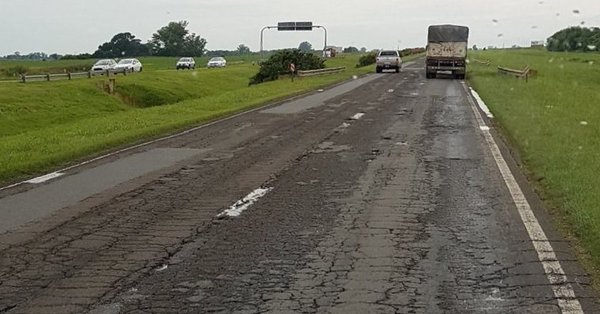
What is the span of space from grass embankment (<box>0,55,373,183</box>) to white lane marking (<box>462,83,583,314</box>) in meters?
7.58

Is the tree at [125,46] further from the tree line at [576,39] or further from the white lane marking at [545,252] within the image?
the white lane marking at [545,252]

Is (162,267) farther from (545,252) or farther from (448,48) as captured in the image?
(448,48)

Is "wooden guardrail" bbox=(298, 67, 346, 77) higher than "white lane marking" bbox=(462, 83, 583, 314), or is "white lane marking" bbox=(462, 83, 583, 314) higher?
"white lane marking" bbox=(462, 83, 583, 314)

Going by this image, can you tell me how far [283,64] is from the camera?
53188 millimetres

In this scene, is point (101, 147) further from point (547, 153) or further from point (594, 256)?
point (594, 256)

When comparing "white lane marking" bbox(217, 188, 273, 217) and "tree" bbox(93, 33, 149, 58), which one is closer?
"white lane marking" bbox(217, 188, 273, 217)

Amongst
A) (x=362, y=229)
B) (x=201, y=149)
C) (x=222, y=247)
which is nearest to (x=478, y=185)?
(x=362, y=229)

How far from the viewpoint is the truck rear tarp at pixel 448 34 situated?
45.9 metres

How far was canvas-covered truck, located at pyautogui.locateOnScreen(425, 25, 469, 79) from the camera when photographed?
4581cm

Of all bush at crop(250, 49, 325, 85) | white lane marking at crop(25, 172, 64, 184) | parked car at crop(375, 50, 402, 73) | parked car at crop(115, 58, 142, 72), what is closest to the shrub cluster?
parked car at crop(115, 58, 142, 72)

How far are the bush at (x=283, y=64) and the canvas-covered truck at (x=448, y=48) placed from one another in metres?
10.6

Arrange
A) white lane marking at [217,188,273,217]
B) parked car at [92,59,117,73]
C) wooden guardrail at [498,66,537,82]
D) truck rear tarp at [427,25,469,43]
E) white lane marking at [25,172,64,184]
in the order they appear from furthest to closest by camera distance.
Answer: parked car at [92,59,117,73], truck rear tarp at [427,25,469,43], wooden guardrail at [498,66,537,82], white lane marking at [25,172,64,184], white lane marking at [217,188,273,217]

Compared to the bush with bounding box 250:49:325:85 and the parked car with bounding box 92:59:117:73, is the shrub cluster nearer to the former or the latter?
the parked car with bounding box 92:59:117:73

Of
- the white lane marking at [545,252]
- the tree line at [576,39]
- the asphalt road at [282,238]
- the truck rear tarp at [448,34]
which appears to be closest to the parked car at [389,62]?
the tree line at [576,39]
